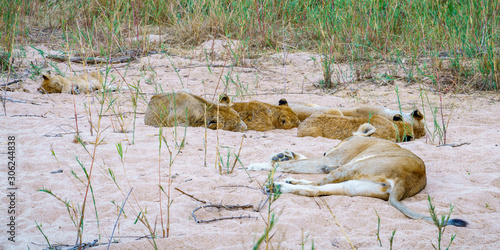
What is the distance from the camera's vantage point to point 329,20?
29.5 ft

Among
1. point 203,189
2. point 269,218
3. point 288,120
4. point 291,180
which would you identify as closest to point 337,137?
point 288,120

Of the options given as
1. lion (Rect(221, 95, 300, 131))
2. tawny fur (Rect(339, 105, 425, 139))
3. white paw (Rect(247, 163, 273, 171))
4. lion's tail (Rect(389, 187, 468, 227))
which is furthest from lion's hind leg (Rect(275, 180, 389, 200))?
→ lion (Rect(221, 95, 300, 131))

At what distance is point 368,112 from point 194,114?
6.99ft

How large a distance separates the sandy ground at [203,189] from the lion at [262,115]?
0.14 m

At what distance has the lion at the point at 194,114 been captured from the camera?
4914 mm

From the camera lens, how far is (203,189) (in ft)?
10.2

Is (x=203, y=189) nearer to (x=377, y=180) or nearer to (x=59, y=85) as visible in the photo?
(x=377, y=180)

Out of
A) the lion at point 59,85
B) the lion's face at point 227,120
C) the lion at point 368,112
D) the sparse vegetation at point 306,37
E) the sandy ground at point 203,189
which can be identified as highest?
the sparse vegetation at point 306,37

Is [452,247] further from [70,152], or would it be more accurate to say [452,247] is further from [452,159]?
[70,152]

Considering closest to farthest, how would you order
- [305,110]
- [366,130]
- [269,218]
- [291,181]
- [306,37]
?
[269,218], [291,181], [366,130], [305,110], [306,37]

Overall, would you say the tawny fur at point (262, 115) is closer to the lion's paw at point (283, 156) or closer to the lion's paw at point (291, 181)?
the lion's paw at point (283, 156)

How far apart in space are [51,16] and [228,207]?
33.1 ft

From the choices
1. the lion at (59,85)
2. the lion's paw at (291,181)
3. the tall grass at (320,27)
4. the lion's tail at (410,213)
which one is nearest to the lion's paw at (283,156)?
the lion's paw at (291,181)

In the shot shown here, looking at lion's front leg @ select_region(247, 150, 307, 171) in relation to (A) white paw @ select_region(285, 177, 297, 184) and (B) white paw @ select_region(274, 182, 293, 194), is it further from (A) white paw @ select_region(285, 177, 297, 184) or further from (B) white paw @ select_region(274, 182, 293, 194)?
(B) white paw @ select_region(274, 182, 293, 194)
